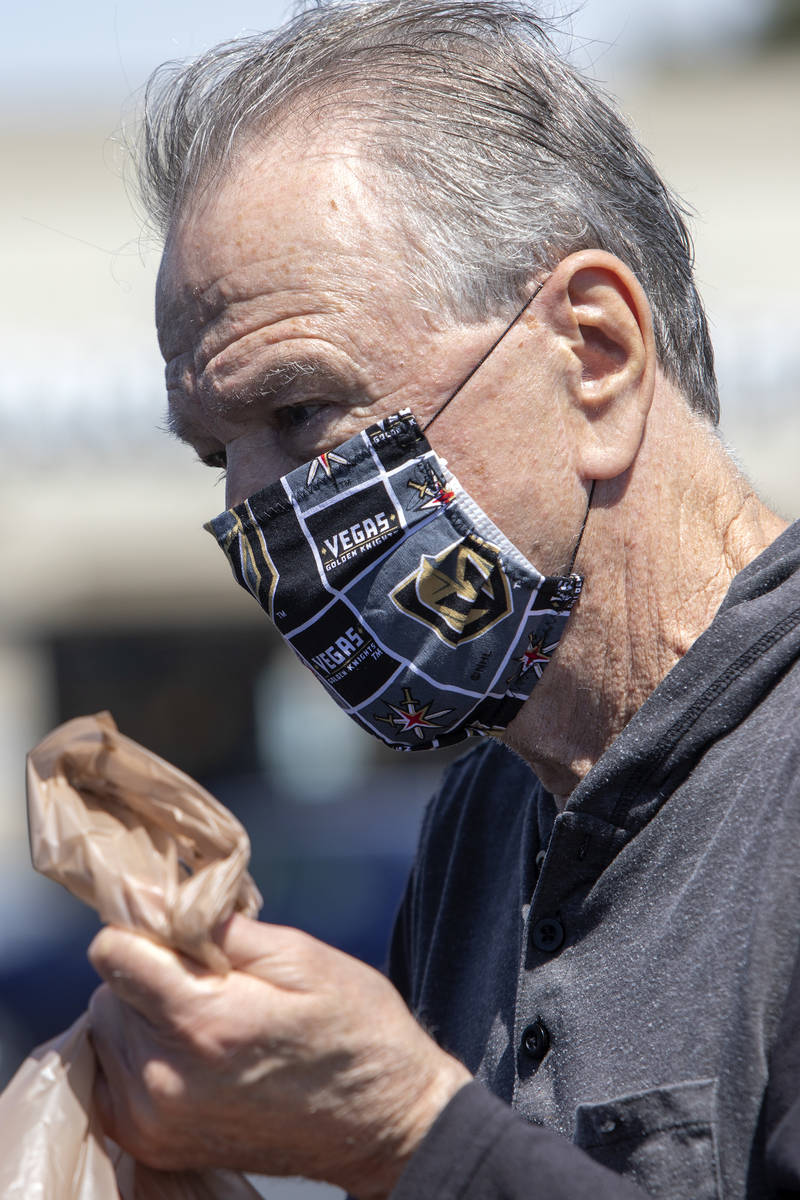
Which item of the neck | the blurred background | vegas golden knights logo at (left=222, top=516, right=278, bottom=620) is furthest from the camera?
the blurred background

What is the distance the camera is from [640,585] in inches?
76.9

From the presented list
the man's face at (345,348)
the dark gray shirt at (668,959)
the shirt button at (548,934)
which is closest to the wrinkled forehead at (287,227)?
the man's face at (345,348)

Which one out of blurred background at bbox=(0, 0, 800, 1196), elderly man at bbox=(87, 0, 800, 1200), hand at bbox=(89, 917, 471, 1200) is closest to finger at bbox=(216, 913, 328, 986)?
hand at bbox=(89, 917, 471, 1200)

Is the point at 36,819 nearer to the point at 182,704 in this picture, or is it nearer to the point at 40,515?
the point at 40,515

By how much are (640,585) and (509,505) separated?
24 cm

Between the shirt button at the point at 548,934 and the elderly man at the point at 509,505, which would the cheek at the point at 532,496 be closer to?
the elderly man at the point at 509,505

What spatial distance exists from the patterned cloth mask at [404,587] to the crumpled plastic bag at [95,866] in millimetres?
517

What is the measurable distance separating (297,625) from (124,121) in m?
1.37

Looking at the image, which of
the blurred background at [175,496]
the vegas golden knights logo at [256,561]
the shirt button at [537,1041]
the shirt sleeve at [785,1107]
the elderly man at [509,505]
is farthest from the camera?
the blurred background at [175,496]

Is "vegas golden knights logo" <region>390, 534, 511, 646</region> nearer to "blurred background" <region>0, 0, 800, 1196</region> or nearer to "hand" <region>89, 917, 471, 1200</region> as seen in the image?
"hand" <region>89, 917, 471, 1200</region>

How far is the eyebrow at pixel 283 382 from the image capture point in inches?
77.5

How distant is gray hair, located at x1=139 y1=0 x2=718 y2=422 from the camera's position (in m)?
1.99

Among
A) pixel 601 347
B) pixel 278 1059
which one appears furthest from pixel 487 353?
pixel 278 1059

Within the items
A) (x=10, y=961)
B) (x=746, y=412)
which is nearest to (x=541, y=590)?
(x=10, y=961)
